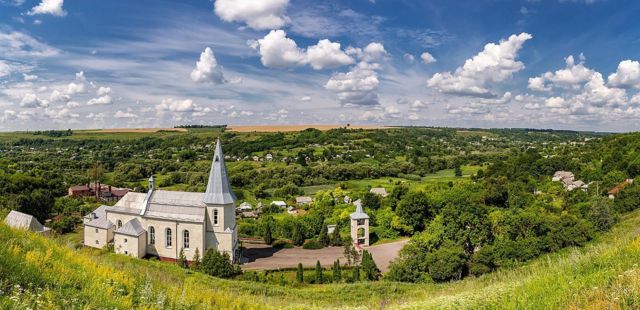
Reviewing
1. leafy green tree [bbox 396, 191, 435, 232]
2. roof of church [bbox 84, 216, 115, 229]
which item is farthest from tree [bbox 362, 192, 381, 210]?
roof of church [bbox 84, 216, 115, 229]

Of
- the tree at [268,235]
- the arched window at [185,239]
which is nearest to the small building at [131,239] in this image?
the arched window at [185,239]

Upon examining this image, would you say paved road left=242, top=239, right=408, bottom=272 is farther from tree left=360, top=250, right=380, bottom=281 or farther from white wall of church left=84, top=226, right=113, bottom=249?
white wall of church left=84, top=226, right=113, bottom=249

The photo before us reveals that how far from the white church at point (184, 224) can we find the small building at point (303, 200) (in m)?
31.2

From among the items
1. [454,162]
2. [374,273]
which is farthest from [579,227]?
[454,162]

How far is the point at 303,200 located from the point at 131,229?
119 feet

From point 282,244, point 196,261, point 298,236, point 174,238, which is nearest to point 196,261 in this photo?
point 196,261

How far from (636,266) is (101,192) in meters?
82.4

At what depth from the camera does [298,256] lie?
1575 inches

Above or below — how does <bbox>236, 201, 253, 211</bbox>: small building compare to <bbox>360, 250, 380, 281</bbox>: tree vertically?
below

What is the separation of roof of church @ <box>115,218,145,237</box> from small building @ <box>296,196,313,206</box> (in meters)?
33.8

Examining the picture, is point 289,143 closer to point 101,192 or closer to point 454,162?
point 454,162

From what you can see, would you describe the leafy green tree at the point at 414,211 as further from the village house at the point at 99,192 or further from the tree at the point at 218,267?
the village house at the point at 99,192

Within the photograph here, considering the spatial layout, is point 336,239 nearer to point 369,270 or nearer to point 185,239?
point 369,270

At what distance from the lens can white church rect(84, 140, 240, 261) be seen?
3625cm
